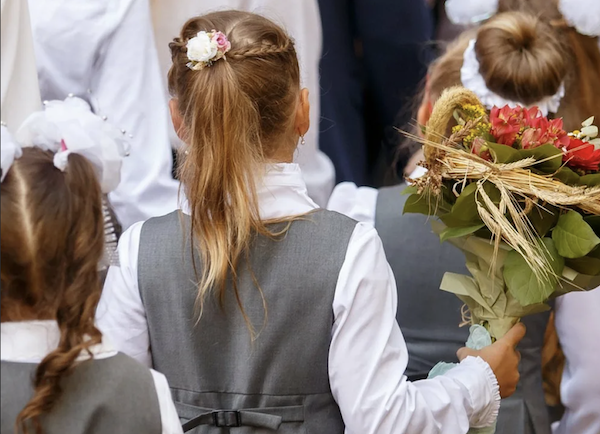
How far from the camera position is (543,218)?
1498 millimetres

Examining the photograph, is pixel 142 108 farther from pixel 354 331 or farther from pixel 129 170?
pixel 354 331

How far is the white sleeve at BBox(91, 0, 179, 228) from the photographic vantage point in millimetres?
1853

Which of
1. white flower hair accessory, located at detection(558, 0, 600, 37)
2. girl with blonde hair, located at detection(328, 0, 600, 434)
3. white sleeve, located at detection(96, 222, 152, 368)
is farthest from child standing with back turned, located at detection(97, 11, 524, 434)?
white flower hair accessory, located at detection(558, 0, 600, 37)

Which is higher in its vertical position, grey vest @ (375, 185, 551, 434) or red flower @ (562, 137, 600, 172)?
red flower @ (562, 137, 600, 172)

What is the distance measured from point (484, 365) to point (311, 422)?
327 millimetres

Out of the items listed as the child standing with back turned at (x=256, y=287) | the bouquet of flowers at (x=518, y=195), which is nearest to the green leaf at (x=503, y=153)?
the bouquet of flowers at (x=518, y=195)

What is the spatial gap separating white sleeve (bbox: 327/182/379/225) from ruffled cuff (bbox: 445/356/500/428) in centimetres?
51

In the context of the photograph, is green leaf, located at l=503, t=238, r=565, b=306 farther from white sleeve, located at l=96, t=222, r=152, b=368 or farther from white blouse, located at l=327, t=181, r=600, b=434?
white sleeve, located at l=96, t=222, r=152, b=368

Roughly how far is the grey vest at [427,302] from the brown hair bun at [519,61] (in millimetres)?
339

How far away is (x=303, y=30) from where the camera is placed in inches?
88.9

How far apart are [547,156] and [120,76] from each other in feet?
2.99

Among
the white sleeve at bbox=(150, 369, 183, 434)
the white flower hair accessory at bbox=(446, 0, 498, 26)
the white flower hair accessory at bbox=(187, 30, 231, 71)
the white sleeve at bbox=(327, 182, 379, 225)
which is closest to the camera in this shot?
the white sleeve at bbox=(150, 369, 183, 434)

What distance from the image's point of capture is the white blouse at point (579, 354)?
6.01ft

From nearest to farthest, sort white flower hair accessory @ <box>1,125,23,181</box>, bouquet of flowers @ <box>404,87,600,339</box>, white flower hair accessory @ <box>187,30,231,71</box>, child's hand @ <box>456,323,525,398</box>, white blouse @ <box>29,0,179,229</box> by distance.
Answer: white flower hair accessory @ <box>1,125,23,181</box> < white flower hair accessory @ <box>187,30,231,71</box> < bouquet of flowers @ <box>404,87,600,339</box> < child's hand @ <box>456,323,525,398</box> < white blouse @ <box>29,0,179,229</box>
